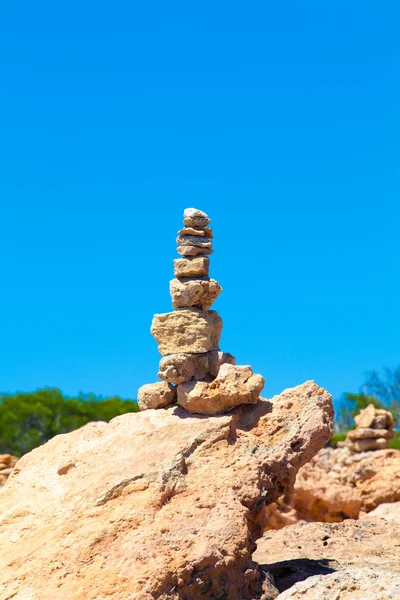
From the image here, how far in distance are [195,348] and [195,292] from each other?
0.77 metres

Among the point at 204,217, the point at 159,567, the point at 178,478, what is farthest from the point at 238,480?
the point at 204,217

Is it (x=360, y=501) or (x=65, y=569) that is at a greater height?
(x=360, y=501)

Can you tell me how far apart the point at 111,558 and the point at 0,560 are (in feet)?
4.98

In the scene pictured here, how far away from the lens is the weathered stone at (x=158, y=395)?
11.1m

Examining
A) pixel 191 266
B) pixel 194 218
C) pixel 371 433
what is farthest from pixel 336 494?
pixel 194 218

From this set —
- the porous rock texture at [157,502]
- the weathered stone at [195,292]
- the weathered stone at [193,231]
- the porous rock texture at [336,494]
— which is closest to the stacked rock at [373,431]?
the porous rock texture at [336,494]

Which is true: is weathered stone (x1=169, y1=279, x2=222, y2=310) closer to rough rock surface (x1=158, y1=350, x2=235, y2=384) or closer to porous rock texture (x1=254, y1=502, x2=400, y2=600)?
rough rock surface (x1=158, y1=350, x2=235, y2=384)

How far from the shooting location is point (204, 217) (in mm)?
11711

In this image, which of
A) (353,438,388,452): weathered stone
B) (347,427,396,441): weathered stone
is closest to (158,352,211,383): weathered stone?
(347,427,396,441): weathered stone

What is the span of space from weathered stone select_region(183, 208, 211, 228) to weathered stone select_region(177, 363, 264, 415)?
2163 millimetres

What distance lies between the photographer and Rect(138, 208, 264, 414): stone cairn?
413 inches

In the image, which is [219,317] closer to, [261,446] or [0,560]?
[261,446]

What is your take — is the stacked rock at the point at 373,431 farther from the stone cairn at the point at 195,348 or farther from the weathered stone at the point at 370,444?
the stone cairn at the point at 195,348

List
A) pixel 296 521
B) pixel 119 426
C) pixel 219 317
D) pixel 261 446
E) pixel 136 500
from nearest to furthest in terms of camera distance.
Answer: pixel 136 500, pixel 261 446, pixel 119 426, pixel 219 317, pixel 296 521
